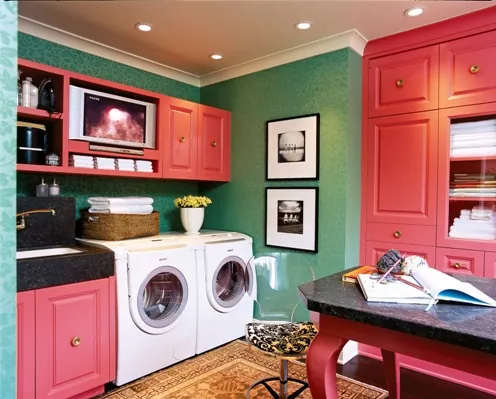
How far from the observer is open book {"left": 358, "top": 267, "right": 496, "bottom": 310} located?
3.53 ft

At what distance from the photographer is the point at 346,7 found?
2.08 meters

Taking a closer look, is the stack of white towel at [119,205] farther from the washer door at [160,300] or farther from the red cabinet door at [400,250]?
the red cabinet door at [400,250]

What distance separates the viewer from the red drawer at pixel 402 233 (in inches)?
92.4

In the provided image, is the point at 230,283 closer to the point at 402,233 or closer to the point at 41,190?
the point at 402,233

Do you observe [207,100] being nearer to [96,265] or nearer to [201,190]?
[201,190]

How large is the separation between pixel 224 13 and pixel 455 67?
149 centimetres

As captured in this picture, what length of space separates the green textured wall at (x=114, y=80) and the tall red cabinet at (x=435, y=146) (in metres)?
1.71

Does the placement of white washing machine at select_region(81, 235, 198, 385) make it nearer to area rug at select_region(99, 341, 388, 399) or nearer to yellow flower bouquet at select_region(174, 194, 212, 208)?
area rug at select_region(99, 341, 388, 399)

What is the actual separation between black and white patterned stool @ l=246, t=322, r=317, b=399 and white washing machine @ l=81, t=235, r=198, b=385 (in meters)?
0.65

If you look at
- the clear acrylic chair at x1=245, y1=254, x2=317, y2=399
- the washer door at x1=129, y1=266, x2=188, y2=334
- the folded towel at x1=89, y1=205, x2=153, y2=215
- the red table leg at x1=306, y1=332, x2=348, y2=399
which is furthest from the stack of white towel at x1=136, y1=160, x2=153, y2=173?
the red table leg at x1=306, y1=332, x2=348, y2=399

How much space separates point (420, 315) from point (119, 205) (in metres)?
2.06

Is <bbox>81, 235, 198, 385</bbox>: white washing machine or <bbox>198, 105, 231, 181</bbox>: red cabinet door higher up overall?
<bbox>198, 105, 231, 181</bbox>: red cabinet door

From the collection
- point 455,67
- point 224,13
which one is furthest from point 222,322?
point 455,67

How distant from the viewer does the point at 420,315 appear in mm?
999
